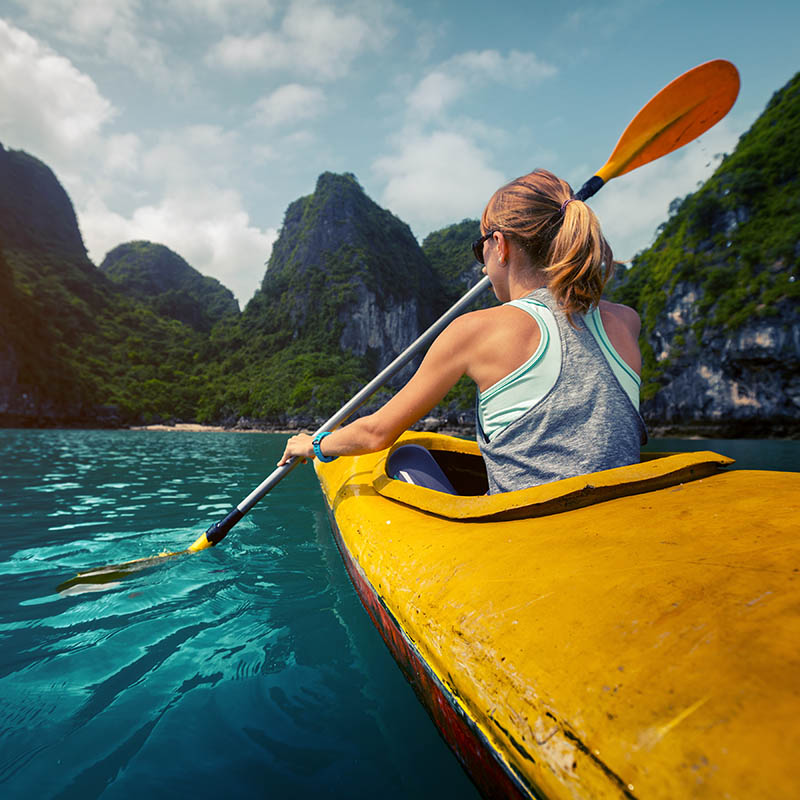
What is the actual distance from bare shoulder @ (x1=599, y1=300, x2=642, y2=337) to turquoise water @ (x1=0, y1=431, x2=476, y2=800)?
146cm

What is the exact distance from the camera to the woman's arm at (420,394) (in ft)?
4.50

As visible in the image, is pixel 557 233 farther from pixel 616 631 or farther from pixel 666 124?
pixel 666 124

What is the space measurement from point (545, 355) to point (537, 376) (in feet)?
0.23

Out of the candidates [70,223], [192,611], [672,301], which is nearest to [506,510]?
[192,611]

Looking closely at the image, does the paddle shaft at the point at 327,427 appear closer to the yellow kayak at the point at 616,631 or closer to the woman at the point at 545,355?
the woman at the point at 545,355

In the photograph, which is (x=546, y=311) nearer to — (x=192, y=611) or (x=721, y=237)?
(x=192, y=611)

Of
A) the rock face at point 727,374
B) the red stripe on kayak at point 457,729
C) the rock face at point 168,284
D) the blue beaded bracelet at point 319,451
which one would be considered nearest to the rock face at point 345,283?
the rock face at point 168,284

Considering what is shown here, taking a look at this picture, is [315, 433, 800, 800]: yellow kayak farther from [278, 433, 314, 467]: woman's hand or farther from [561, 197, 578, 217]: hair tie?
[278, 433, 314, 467]: woman's hand

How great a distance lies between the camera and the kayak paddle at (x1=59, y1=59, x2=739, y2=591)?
2.38 metres

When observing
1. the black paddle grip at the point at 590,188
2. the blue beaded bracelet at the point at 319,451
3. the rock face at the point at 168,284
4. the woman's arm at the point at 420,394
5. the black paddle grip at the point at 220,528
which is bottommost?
the black paddle grip at the point at 220,528

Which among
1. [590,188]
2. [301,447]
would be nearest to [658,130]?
[590,188]

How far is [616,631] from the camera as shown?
609 mm

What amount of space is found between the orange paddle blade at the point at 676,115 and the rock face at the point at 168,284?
93483mm

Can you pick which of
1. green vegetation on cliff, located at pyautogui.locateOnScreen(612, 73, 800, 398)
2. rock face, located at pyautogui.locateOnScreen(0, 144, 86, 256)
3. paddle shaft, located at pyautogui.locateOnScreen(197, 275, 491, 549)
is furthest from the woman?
rock face, located at pyautogui.locateOnScreen(0, 144, 86, 256)
